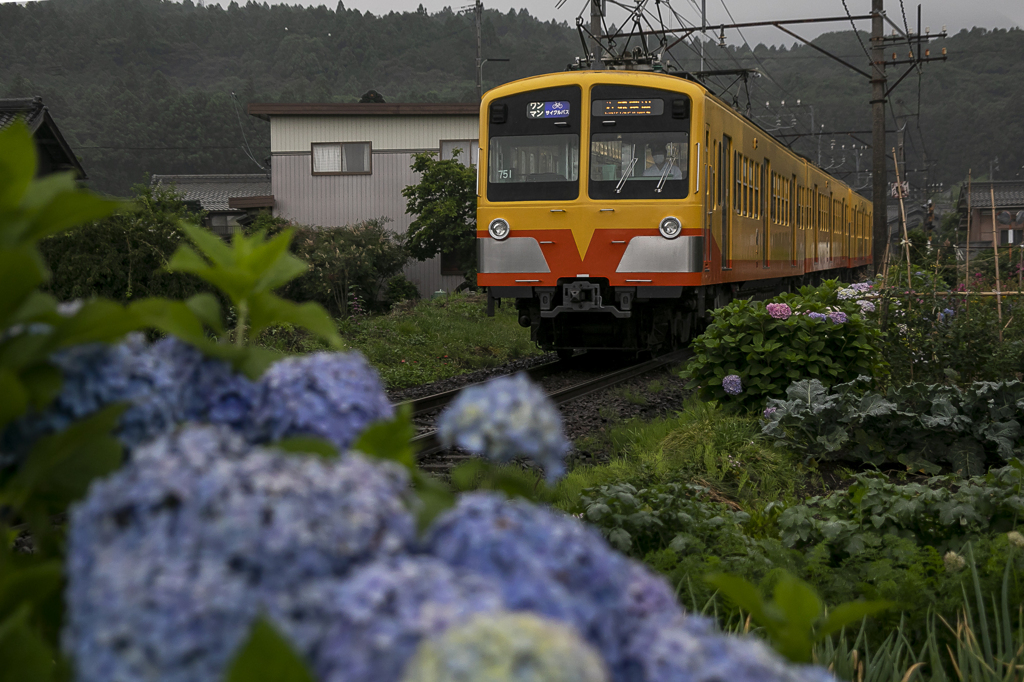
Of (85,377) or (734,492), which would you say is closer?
(85,377)

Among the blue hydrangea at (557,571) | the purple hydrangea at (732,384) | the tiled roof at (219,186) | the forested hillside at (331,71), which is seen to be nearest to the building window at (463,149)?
the tiled roof at (219,186)

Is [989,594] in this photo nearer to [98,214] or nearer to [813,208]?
[98,214]

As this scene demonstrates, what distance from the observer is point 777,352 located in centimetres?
754

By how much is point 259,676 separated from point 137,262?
38.7 ft

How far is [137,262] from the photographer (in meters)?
11.5

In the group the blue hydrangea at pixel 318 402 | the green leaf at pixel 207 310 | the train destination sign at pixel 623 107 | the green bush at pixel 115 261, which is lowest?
the blue hydrangea at pixel 318 402

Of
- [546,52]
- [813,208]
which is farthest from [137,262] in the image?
[546,52]

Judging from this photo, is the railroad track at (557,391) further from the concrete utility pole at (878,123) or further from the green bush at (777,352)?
the concrete utility pole at (878,123)

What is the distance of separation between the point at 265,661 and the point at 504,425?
33cm

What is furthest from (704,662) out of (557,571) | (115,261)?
(115,261)

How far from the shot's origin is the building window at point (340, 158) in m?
26.3

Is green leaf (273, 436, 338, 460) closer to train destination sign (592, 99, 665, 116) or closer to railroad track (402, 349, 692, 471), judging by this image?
railroad track (402, 349, 692, 471)

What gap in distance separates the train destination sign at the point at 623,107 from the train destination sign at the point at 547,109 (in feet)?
1.12

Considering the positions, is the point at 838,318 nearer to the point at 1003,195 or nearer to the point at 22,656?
the point at 22,656
